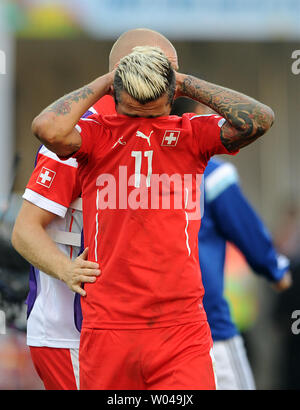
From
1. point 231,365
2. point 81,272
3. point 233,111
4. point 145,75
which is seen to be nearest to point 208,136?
point 233,111

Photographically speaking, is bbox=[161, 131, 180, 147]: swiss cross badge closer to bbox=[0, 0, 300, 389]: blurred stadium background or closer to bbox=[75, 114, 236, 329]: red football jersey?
bbox=[75, 114, 236, 329]: red football jersey

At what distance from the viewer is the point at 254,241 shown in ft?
16.9

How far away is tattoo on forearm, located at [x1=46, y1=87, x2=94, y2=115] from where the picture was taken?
315cm

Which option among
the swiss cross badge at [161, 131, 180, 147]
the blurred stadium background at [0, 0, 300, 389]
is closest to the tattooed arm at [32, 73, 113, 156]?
the swiss cross badge at [161, 131, 180, 147]

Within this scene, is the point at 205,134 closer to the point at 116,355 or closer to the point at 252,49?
the point at 116,355

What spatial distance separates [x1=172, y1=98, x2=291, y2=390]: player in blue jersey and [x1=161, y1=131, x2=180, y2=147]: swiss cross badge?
1.66 metres

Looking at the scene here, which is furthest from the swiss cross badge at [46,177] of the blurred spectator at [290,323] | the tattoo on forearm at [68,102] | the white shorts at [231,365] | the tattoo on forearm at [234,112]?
the blurred spectator at [290,323]

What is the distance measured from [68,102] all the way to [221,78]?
8.92 metres

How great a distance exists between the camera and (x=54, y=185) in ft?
11.7

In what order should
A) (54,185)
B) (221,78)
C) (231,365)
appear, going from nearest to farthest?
(54,185) < (231,365) < (221,78)

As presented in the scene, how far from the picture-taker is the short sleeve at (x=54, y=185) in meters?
3.57

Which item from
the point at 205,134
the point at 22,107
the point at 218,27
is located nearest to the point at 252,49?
the point at 218,27

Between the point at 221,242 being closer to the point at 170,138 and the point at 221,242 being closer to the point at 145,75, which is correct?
the point at 170,138

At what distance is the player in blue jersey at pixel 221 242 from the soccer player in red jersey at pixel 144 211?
1.59m
